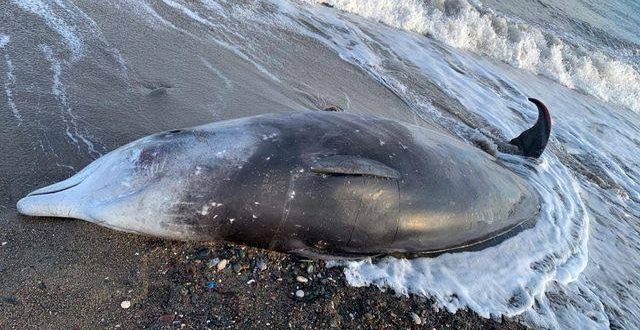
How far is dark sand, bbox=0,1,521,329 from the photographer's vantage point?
3.50m

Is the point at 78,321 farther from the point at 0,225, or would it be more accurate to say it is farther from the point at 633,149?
the point at 633,149

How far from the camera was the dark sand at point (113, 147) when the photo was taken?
11.5 ft

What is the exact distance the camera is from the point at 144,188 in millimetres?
3906

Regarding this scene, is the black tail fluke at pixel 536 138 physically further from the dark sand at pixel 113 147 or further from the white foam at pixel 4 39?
the white foam at pixel 4 39

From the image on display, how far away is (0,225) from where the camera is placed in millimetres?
3725

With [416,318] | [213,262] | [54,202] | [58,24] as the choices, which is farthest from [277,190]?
[58,24]

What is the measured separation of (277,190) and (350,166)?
621mm

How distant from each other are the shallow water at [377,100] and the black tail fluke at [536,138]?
0.77 ft

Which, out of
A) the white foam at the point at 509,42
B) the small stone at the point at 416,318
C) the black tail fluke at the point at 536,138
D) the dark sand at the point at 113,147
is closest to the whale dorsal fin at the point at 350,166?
the dark sand at the point at 113,147

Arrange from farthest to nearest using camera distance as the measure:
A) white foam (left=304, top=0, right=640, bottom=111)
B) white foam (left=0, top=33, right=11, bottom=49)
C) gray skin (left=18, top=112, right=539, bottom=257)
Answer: white foam (left=304, top=0, right=640, bottom=111), white foam (left=0, top=33, right=11, bottom=49), gray skin (left=18, top=112, right=539, bottom=257)

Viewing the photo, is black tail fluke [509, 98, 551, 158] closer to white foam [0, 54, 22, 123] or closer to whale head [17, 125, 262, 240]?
whale head [17, 125, 262, 240]

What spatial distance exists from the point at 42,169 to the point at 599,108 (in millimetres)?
11433

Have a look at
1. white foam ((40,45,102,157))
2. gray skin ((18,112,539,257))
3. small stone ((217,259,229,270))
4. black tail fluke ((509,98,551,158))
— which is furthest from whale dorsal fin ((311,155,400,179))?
black tail fluke ((509,98,551,158))

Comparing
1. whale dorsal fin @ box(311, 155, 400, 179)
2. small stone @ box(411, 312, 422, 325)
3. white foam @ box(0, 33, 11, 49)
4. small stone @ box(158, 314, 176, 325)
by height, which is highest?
whale dorsal fin @ box(311, 155, 400, 179)
